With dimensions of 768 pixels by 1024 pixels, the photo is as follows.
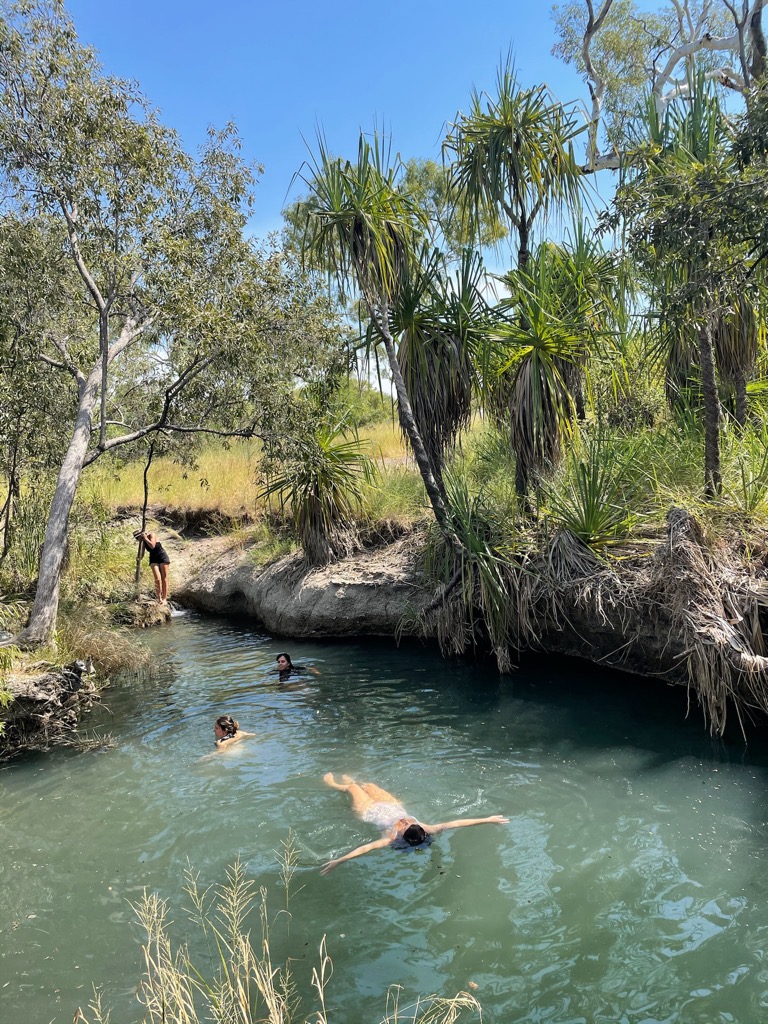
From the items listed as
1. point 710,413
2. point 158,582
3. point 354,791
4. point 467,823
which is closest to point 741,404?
point 710,413

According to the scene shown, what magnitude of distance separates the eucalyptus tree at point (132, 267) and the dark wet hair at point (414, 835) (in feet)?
19.1

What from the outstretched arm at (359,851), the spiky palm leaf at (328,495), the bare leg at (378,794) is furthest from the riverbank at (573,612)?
the outstretched arm at (359,851)

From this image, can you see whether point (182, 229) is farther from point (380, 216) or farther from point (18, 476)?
point (18, 476)

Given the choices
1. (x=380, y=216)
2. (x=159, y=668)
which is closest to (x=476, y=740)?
(x=159, y=668)

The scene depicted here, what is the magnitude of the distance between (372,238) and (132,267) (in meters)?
3.20

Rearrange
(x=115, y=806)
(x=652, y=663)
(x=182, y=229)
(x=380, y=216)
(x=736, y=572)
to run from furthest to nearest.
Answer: (x=182, y=229)
(x=380, y=216)
(x=652, y=663)
(x=736, y=572)
(x=115, y=806)

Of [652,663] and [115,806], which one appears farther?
[652,663]

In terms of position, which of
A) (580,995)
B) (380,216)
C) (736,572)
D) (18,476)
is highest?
(380,216)

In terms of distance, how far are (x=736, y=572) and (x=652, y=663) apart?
187 centimetres

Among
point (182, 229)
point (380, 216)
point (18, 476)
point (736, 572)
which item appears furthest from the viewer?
point (18, 476)

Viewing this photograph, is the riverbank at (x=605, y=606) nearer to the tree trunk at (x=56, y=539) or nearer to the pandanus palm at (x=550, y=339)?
the pandanus palm at (x=550, y=339)

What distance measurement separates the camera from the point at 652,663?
334 inches

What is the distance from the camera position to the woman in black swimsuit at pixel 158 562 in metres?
14.1

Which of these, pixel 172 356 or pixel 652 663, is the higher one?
pixel 172 356
